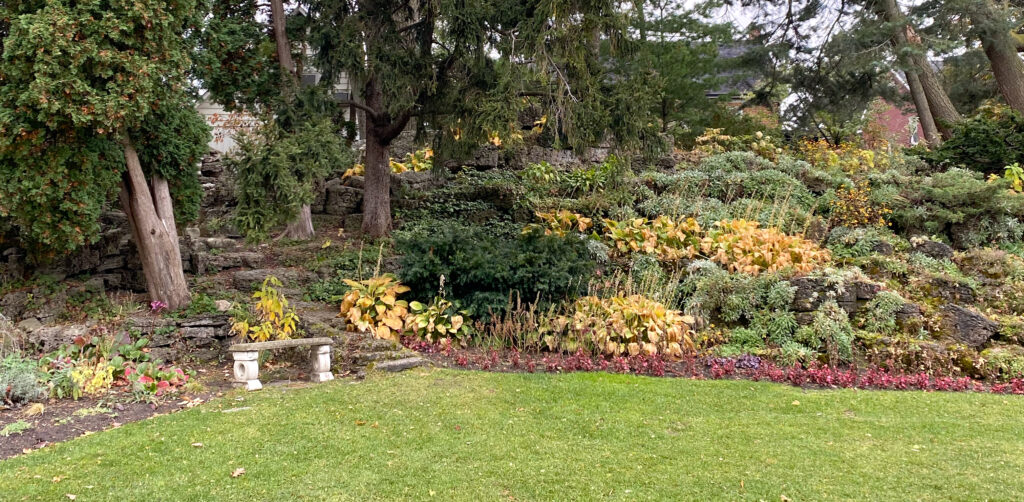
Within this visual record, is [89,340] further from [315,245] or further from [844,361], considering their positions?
[844,361]

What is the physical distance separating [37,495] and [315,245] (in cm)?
633

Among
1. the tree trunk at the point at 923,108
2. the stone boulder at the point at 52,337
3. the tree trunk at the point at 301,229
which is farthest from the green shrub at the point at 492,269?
the tree trunk at the point at 923,108

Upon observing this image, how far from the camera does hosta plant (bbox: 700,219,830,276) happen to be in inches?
329

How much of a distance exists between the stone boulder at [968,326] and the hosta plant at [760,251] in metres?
1.53

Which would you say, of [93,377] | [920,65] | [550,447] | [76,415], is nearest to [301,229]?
[93,377]

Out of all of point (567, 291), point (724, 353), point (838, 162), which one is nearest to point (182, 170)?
point (567, 291)

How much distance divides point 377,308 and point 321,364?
4.19 ft

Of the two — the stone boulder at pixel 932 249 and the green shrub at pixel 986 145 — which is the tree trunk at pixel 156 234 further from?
the green shrub at pixel 986 145

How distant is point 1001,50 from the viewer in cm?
1288

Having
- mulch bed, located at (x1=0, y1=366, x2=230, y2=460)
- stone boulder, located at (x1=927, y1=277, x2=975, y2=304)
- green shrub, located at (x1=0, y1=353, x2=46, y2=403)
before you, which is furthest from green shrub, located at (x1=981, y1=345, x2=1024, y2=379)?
green shrub, located at (x1=0, y1=353, x2=46, y2=403)

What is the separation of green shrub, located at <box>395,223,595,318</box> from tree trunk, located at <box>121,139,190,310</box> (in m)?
2.60

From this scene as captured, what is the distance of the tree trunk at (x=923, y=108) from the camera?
575 inches

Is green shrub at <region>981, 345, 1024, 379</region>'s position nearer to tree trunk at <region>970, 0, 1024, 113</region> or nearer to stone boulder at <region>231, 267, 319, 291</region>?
stone boulder at <region>231, 267, 319, 291</region>

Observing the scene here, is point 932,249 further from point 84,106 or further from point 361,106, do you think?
point 84,106
